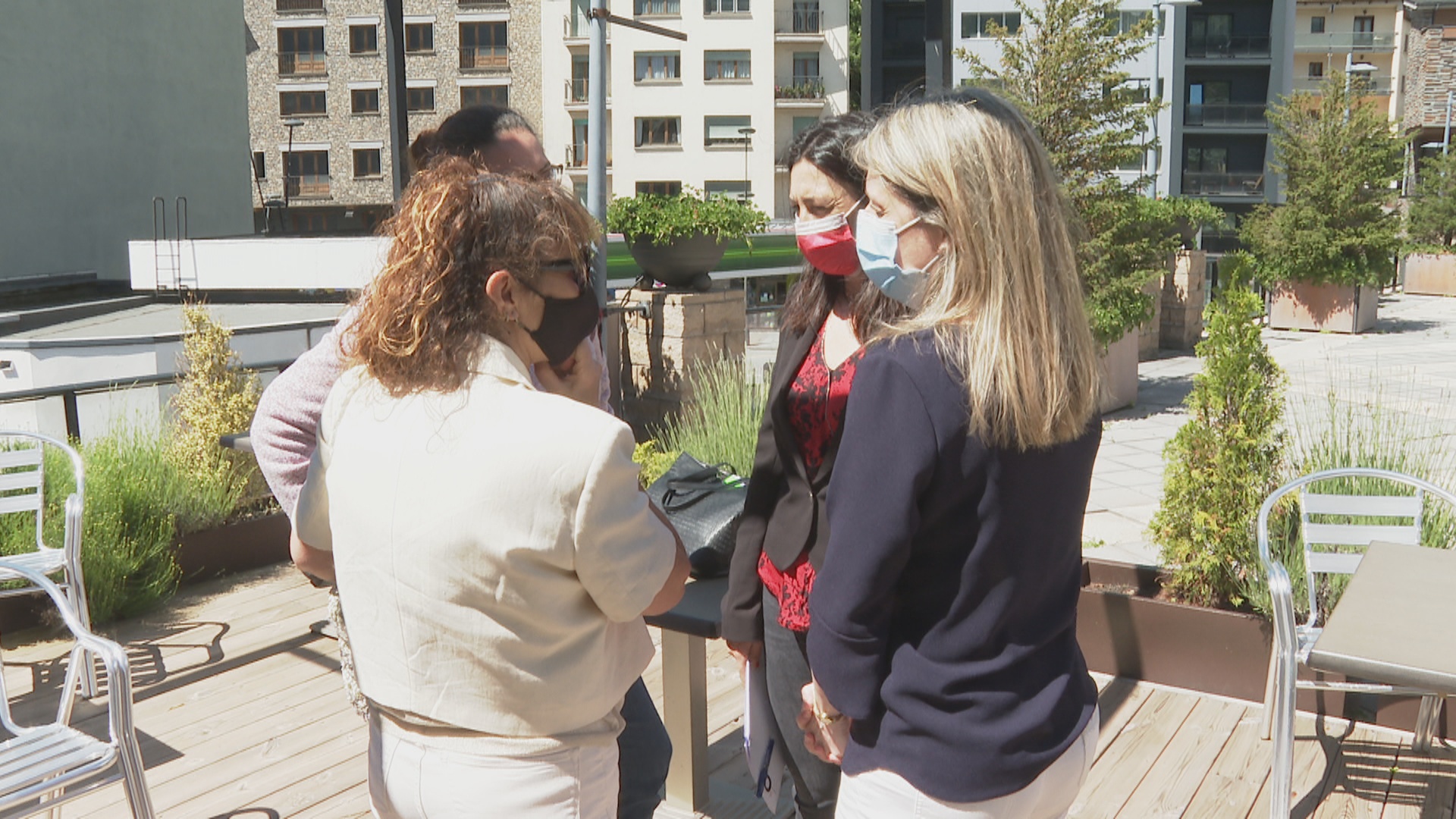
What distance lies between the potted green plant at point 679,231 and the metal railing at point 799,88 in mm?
47979

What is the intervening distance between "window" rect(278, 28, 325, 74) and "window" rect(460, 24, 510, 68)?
6.92 metres

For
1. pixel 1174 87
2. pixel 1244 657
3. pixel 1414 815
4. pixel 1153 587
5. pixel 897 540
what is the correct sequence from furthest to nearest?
pixel 1174 87 < pixel 1153 587 < pixel 1244 657 < pixel 1414 815 < pixel 897 540

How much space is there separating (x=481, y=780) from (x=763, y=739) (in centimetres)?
74

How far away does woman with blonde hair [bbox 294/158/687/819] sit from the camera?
1328 mm

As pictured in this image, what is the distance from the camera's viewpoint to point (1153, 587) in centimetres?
406

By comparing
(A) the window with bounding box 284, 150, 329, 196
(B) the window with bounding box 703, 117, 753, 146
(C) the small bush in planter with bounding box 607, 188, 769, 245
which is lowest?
(C) the small bush in planter with bounding box 607, 188, 769, 245

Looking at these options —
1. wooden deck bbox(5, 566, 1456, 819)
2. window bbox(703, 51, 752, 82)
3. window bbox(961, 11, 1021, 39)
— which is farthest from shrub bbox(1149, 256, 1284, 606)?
window bbox(703, 51, 752, 82)

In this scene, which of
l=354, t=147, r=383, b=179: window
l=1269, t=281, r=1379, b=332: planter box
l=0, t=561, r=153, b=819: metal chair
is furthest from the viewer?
l=354, t=147, r=383, b=179: window

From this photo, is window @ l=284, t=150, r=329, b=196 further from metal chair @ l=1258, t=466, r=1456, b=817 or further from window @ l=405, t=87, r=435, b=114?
metal chair @ l=1258, t=466, r=1456, b=817

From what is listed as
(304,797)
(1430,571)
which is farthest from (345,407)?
(1430,571)

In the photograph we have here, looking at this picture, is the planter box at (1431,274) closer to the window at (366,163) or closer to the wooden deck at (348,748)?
the wooden deck at (348,748)

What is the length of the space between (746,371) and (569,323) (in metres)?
4.49

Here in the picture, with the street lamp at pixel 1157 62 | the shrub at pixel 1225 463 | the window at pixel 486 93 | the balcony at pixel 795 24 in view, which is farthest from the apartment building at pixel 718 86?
the shrub at pixel 1225 463

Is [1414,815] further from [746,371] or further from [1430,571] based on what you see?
[746,371]
